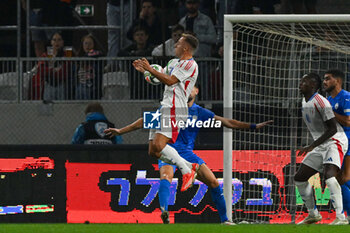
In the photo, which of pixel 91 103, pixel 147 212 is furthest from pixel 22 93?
pixel 147 212

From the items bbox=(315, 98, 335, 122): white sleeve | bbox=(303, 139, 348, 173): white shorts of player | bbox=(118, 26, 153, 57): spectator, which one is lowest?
bbox=(303, 139, 348, 173): white shorts of player

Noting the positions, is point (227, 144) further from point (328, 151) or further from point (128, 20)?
point (128, 20)

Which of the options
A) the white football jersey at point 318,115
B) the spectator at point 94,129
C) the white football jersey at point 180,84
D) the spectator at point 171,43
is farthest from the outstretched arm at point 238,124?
the spectator at point 171,43

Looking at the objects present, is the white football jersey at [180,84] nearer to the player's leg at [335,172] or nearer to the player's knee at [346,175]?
the player's leg at [335,172]

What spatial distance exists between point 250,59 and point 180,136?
2579mm

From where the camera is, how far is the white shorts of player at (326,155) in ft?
31.3

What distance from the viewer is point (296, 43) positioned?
11.5m

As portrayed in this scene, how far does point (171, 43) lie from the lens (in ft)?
42.7

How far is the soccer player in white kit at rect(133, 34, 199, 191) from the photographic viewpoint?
8805 millimetres

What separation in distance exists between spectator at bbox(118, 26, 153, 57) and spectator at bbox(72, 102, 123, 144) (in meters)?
1.37

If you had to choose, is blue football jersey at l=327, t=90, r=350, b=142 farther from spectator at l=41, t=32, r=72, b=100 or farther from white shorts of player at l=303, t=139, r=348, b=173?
spectator at l=41, t=32, r=72, b=100

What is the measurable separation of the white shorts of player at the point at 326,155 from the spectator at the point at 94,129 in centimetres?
336

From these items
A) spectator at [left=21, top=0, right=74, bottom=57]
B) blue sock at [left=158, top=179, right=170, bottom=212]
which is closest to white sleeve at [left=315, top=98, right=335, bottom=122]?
blue sock at [left=158, top=179, right=170, bottom=212]

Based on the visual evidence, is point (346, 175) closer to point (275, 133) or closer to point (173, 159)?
point (275, 133)
